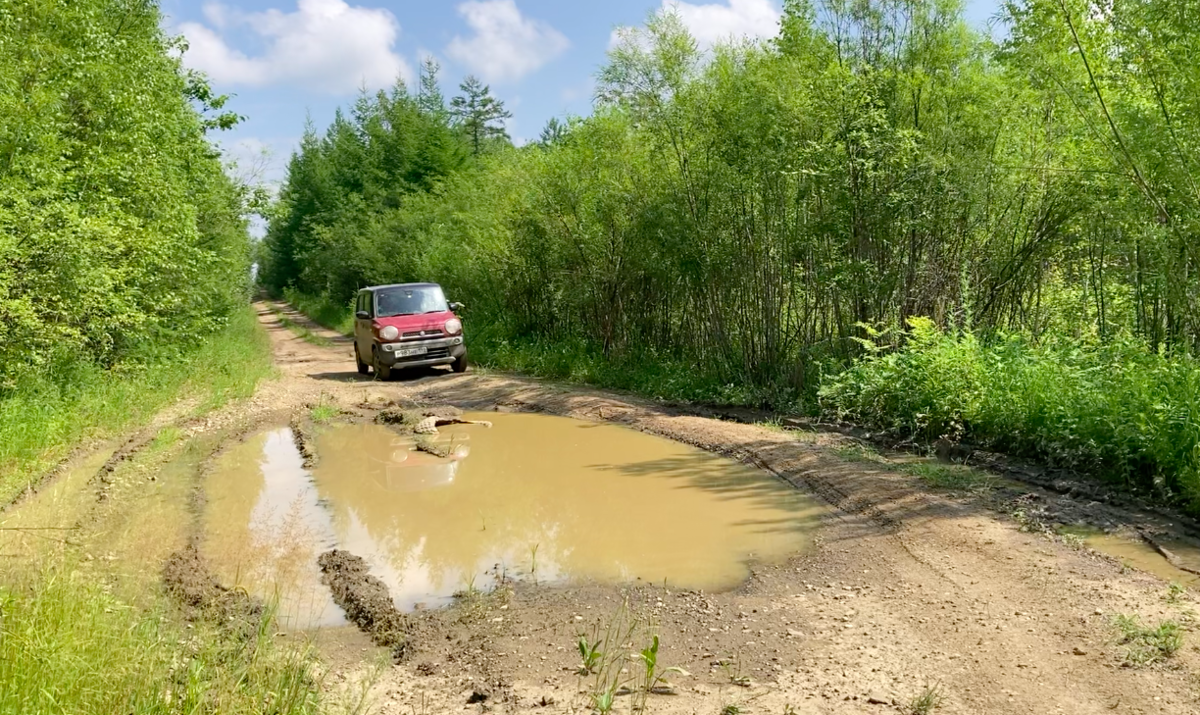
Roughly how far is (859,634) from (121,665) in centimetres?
316

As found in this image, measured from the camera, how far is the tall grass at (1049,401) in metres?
6.03

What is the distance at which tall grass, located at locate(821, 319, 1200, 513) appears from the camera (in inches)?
237

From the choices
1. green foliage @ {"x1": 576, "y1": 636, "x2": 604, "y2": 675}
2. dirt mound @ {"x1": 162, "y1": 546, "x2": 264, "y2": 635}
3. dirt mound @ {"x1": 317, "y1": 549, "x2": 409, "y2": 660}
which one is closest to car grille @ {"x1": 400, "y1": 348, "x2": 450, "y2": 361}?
dirt mound @ {"x1": 317, "y1": 549, "x2": 409, "y2": 660}

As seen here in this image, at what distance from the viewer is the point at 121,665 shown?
3.08 metres

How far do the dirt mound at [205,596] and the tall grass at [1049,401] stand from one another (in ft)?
19.4

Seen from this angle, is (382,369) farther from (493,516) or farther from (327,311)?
(327,311)

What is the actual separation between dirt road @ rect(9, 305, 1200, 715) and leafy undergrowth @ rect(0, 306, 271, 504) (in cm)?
202

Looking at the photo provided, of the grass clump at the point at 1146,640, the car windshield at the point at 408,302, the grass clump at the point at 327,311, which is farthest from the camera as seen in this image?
the grass clump at the point at 327,311

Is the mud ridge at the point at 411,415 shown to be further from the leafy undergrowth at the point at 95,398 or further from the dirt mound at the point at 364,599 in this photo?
the dirt mound at the point at 364,599

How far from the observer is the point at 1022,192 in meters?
9.35

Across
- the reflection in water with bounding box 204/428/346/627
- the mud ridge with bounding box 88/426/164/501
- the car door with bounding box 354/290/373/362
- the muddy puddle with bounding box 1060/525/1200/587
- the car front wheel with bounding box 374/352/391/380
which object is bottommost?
the reflection in water with bounding box 204/428/346/627

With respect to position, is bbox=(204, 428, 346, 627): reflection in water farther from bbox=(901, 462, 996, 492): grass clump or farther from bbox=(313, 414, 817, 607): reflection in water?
bbox=(901, 462, 996, 492): grass clump

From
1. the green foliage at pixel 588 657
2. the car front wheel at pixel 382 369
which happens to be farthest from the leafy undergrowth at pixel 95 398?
the green foliage at pixel 588 657

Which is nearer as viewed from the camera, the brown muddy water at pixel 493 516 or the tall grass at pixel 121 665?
the tall grass at pixel 121 665
